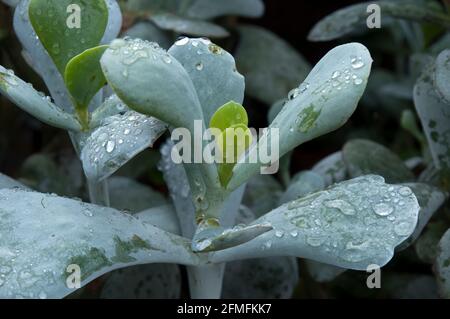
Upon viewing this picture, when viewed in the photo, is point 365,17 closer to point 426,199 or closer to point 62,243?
point 426,199

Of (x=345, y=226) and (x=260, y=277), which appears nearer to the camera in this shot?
(x=345, y=226)

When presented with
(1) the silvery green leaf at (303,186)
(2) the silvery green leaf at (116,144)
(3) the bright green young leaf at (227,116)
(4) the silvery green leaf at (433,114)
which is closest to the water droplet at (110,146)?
(2) the silvery green leaf at (116,144)

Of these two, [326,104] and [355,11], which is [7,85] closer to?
[326,104]

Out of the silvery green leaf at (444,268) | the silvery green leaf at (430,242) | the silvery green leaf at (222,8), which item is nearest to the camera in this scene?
the silvery green leaf at (444,268)

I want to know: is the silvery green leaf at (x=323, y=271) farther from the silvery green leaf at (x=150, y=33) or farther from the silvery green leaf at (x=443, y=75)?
the silvery green leaf at (x=150, y=33)

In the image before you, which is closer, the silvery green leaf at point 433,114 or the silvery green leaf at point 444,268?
the silvery green leaf at point 444,268

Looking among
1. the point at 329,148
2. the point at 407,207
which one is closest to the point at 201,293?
the point at 407,207

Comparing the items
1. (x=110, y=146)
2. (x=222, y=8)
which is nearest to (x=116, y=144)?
(x=110, y=146)
